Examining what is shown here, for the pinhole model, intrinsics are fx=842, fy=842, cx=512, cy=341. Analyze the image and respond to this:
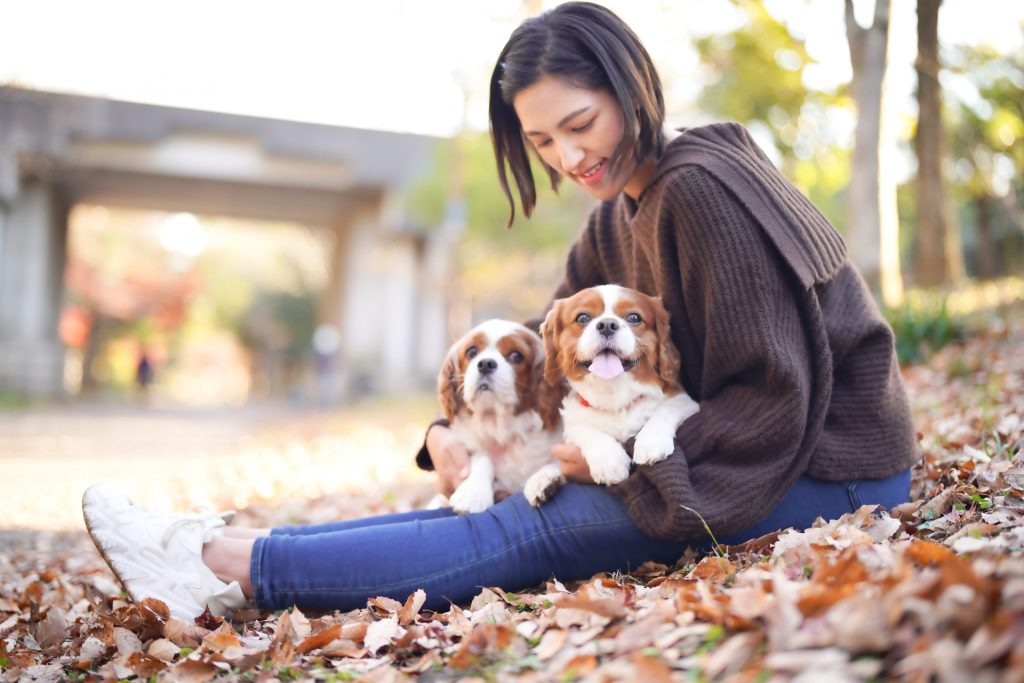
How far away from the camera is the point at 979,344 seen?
21.7ft

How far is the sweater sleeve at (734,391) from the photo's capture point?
2520 mm

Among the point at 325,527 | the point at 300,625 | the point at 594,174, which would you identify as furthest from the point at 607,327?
the point at 300,625

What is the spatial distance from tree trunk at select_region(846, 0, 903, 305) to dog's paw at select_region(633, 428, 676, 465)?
6068 millimetres

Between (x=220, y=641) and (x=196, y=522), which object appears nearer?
(x=220, y=641)

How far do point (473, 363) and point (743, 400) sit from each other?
1.17 metres

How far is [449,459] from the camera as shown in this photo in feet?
11.1

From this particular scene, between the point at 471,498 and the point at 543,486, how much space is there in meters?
0.34

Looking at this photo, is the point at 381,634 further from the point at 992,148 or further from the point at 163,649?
the point at 992,148

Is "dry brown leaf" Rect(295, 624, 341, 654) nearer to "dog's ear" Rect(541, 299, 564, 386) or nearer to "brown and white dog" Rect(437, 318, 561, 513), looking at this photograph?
"brown and white dog" Rect(437, 318, 561, 513)

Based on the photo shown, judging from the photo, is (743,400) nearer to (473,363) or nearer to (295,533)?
(473,363)

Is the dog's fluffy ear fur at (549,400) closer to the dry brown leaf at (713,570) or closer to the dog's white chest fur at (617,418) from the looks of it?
the dog's white chest fur at (617,418)

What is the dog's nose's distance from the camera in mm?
2807

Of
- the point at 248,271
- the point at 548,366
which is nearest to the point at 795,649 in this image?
the point at 548,366

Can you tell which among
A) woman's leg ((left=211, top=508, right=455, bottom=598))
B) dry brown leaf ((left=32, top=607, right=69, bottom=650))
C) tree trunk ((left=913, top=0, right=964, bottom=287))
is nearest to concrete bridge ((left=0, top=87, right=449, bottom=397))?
tree trunk ((left=913, top=0, right=964, bottom=287))
